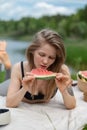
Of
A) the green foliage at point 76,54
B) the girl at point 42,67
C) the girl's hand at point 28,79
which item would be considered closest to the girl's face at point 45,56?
the girl at point 42,67

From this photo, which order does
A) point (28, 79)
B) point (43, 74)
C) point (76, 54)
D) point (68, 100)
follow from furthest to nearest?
point (76, 54)
point (68, 100)
point (43, 74)
point (28, 79)

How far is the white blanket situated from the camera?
1783 millimetres

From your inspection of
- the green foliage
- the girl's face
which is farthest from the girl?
the green foliage

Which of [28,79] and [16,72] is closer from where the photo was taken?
[28,79]

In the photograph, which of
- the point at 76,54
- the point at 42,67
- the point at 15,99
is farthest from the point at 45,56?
the point at 76,54

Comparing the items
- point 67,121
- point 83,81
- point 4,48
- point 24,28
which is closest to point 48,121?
point 67,121

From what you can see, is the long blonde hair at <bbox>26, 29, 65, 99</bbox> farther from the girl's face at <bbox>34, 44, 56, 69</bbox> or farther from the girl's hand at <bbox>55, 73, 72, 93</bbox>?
the girl's hand at <bbox>55, 73, 72, 93</bbox>

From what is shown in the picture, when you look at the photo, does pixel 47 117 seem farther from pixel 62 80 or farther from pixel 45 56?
pixel 45 56

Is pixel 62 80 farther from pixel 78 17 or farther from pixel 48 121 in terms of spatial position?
pixel 78 17

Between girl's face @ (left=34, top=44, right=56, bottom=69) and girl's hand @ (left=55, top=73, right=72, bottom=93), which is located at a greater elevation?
girl's face @ (left=34, top=44, right=56, bottom=69)

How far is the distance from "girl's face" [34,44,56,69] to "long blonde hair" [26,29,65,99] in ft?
0.10

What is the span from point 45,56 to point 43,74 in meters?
0.11

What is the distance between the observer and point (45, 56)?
191 centimetres

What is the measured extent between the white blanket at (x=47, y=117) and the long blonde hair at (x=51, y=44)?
15 cm
